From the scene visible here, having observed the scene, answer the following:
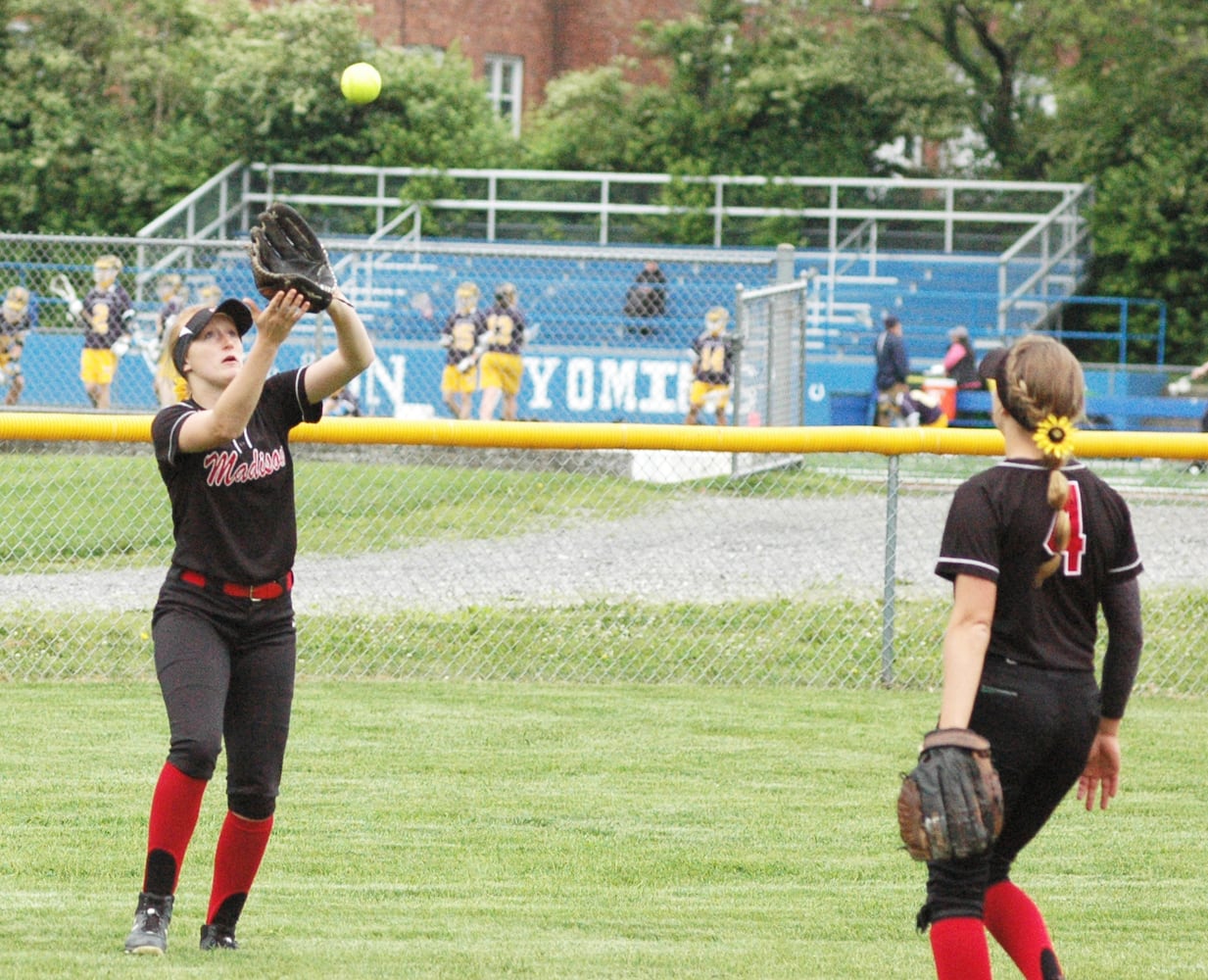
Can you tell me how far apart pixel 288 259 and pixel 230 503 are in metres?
0.66

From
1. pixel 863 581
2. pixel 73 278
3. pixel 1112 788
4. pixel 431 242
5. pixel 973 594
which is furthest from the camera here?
pixel 431 242

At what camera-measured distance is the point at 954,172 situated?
32.2 metres

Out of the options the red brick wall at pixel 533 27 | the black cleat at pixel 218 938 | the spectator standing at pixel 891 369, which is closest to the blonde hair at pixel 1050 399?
the black cleat at pixel 218 938

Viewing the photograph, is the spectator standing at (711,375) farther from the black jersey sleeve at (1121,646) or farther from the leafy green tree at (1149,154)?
the black jersey sleeve at (1121,646)

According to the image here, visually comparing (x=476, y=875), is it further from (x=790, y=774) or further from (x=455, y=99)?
(x=455, y=99)

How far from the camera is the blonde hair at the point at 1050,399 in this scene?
383cm

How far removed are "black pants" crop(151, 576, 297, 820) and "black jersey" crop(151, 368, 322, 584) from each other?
0.29 feet

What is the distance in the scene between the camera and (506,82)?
34906 millimetres

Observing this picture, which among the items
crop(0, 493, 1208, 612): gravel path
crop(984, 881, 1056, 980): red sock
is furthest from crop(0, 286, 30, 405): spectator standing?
crop(984, 881, 1056, 980): red sock

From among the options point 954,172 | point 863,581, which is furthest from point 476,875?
point 954,172

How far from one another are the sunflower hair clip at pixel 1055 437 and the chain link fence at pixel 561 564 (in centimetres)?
490

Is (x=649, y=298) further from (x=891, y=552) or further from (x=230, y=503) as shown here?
(x=230, y=503)

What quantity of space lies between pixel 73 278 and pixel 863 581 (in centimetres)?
1211

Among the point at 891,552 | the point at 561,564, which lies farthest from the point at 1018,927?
the point at 561,564
